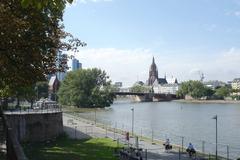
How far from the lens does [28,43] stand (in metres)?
18.5

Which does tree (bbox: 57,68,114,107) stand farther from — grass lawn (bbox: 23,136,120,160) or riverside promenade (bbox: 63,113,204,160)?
grass lawn (bbox: 23,136,120,160)

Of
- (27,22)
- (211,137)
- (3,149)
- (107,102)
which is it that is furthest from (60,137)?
(107,102)

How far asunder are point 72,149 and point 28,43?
23.7 m

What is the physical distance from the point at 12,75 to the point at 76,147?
78.2ft

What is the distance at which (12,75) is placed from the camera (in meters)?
19.5

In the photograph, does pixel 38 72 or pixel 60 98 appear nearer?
pixel 38 72

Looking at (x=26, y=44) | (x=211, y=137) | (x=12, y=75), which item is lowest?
(x=211, y=137)

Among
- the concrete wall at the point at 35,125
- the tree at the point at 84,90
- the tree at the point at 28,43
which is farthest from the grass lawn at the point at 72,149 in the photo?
the tree at the point at 84,90

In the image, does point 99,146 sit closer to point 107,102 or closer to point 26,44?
point 26,44

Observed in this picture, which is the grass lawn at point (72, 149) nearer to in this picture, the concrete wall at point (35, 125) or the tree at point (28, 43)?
the concrete wall at point (35, 125)

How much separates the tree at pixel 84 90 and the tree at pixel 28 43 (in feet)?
396

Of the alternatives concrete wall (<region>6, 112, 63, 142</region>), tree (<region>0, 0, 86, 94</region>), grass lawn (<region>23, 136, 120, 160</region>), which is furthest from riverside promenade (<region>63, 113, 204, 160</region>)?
tree (<region>0, 0, 86, 94</region>)

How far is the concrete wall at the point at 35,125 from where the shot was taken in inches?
1801

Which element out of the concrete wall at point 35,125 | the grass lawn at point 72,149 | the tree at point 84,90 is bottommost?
the grass lawn at point 72,149
